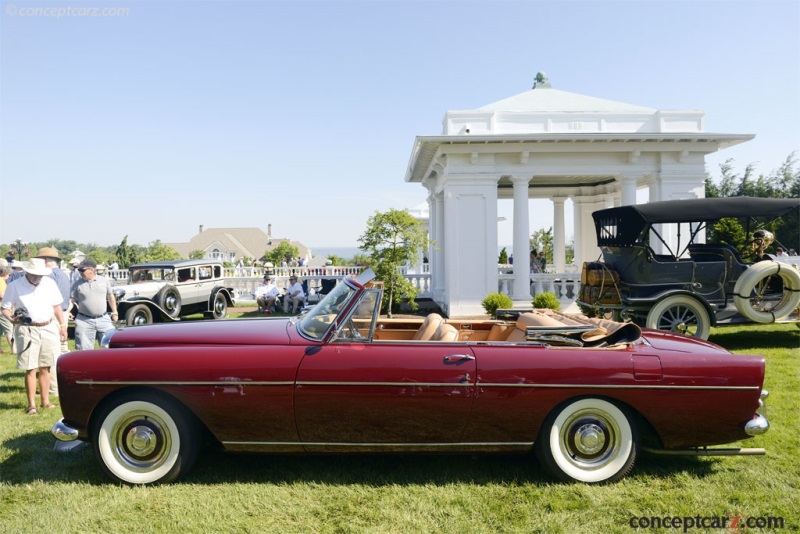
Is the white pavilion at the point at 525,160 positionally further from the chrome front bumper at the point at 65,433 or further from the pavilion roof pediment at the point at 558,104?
the chrome front bumper at the point at 65,433

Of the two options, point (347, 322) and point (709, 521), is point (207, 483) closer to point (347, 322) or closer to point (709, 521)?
point (347, 322)

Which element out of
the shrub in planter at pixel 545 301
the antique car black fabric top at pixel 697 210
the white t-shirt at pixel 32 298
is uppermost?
the antique car black fabric top at pixel 697 210

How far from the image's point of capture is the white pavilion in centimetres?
A: 1334

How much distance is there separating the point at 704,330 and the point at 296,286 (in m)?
10.9

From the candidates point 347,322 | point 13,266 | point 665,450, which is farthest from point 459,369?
point 13,266

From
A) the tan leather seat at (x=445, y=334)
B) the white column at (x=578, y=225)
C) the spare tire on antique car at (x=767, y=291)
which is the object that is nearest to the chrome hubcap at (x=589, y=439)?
the tan leather seat at (x=445, y=334)

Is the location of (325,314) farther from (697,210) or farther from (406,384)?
(697,210)

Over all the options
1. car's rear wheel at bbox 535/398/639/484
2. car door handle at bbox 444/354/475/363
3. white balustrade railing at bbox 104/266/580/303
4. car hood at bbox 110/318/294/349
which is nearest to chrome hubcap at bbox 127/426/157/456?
car hood at bbox 110/318/294/349

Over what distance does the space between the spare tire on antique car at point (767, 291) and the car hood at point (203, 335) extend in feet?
23.3

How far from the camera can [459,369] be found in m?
3.66

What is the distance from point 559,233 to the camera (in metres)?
21.1

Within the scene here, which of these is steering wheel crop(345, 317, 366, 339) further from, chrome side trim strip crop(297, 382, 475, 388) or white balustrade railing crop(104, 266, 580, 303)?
white balustrade railing crop(104, 266, 580, 303)

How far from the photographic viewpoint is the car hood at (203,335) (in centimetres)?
401

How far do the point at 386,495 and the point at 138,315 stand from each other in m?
10.5
